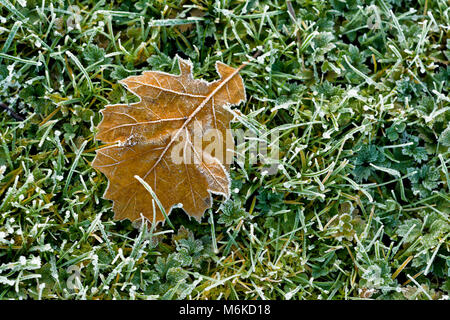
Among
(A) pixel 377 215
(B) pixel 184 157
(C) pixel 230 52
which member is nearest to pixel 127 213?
(B) pixel 184 157

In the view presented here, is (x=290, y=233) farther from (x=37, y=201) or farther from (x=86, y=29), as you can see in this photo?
(x=86, y=29)

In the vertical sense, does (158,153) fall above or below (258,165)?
above

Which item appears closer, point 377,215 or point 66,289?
point 66,289

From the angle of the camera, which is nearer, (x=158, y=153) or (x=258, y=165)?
(x=158, y=153)
